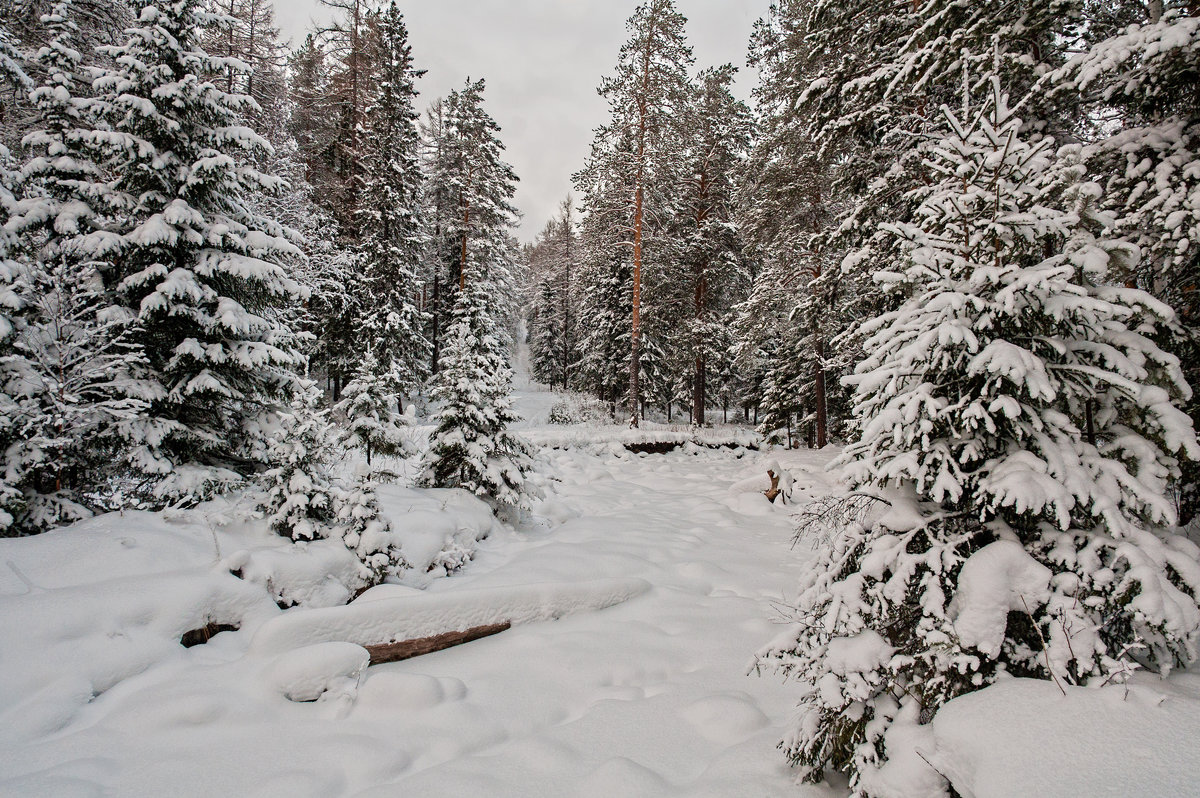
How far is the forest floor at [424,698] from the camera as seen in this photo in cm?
172

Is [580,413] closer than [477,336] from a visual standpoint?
No

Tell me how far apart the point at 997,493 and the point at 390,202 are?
1989cm

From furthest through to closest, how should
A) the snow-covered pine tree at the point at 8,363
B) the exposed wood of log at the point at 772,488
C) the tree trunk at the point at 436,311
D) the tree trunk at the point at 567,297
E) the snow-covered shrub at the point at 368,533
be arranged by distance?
the tree trunk at the point at 567,297 → the tree trunk at the point at 436,311 → the exposed wood of log at the point at 772,488 → the snow-covered shrub at the point at 368,533 → the snow-covered pine tree at the point at 8,363

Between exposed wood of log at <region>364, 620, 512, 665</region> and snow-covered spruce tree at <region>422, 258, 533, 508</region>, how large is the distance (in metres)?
2.67

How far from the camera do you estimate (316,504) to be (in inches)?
196

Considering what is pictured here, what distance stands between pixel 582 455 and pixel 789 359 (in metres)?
11.3

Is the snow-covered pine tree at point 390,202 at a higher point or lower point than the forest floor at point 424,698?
higher

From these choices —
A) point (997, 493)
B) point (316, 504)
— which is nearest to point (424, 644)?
point (316, 504)

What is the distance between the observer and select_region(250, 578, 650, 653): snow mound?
141 inches

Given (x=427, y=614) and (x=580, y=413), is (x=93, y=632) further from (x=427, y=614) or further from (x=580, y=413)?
(x=580, y=413)

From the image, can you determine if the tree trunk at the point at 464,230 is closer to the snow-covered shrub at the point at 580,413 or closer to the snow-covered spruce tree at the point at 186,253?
the snow-covered shrub at the point at 580,413

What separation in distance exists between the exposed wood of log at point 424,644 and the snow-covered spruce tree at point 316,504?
123 centimetres

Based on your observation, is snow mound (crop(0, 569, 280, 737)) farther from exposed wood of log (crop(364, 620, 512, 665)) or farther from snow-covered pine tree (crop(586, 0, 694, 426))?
snow-covered pine tree (crop(586, 0, 694, 426))

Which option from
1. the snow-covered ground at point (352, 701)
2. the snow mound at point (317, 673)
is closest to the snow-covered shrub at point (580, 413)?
the snow-covered ground at point (352, 701)
